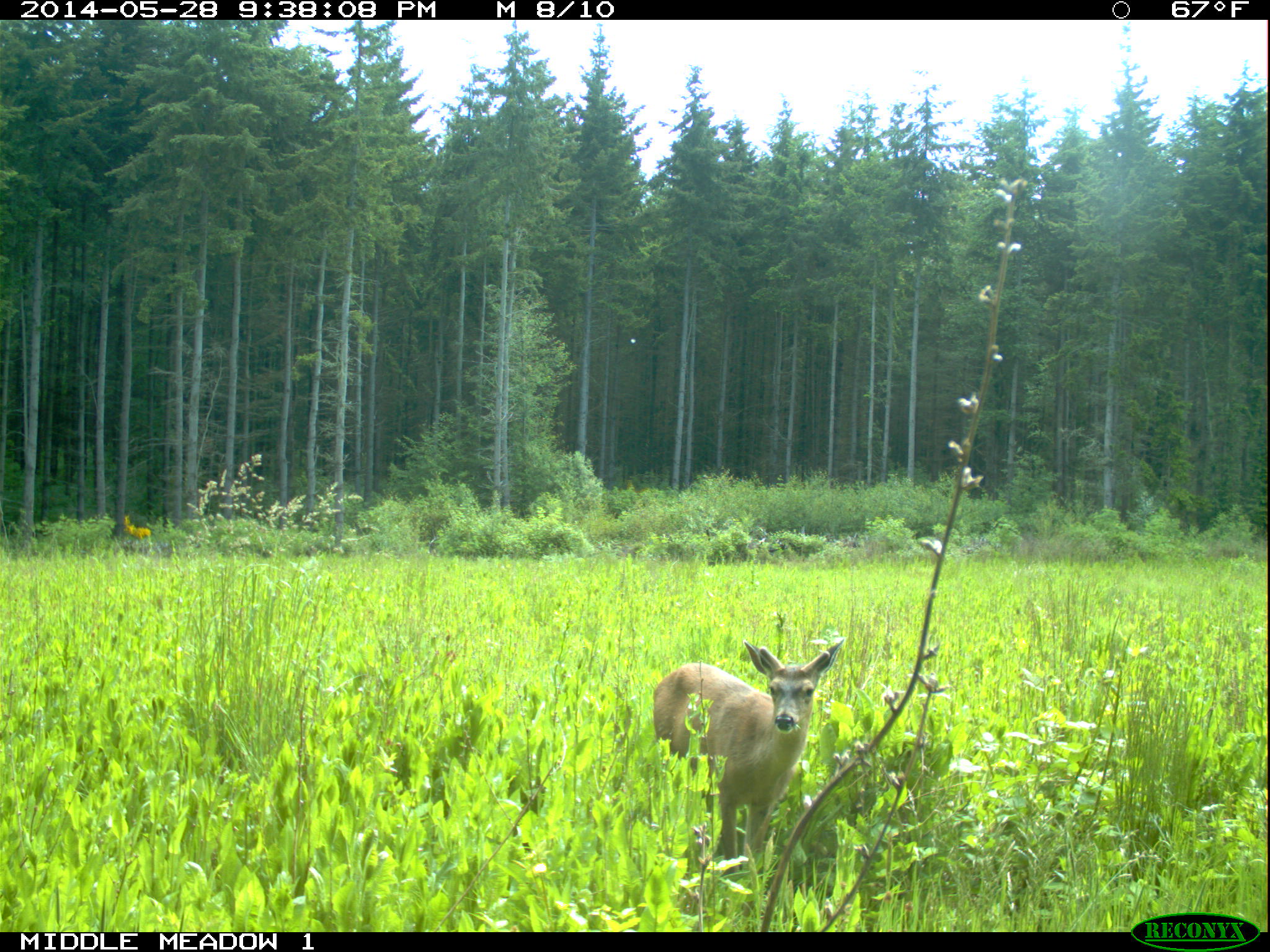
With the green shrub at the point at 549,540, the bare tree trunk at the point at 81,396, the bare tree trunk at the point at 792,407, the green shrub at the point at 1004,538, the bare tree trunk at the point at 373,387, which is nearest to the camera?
the green shrub at the point at 549,540

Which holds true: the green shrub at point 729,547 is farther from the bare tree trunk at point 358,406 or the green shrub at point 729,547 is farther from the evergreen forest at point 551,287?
the bare tree trunk at point 358,406

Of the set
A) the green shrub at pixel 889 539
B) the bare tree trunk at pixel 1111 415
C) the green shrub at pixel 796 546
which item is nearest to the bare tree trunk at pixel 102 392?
the green shrub at pixel 796 546

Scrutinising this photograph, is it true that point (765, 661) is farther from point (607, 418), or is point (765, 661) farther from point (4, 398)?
point (607, 418)

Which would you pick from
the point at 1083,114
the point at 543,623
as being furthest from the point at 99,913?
the point at 1083,114

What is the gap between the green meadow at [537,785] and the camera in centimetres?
231

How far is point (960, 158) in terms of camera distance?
123 ft

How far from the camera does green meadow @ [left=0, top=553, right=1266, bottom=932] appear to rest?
91.0 inches

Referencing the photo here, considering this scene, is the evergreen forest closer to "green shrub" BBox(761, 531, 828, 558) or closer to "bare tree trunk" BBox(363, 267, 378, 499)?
"bare tree trunk" BBox(363, 267, 378, 499)

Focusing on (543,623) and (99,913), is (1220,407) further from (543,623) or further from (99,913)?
(99,913)

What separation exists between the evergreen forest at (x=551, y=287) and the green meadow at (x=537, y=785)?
14.7 meters

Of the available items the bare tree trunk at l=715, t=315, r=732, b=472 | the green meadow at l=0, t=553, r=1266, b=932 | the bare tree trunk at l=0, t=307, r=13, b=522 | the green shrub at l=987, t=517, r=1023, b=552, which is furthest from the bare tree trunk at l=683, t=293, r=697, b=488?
the green meadow at l=0, t=553, r=1266, b=932

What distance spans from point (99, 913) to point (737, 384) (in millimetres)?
47968
